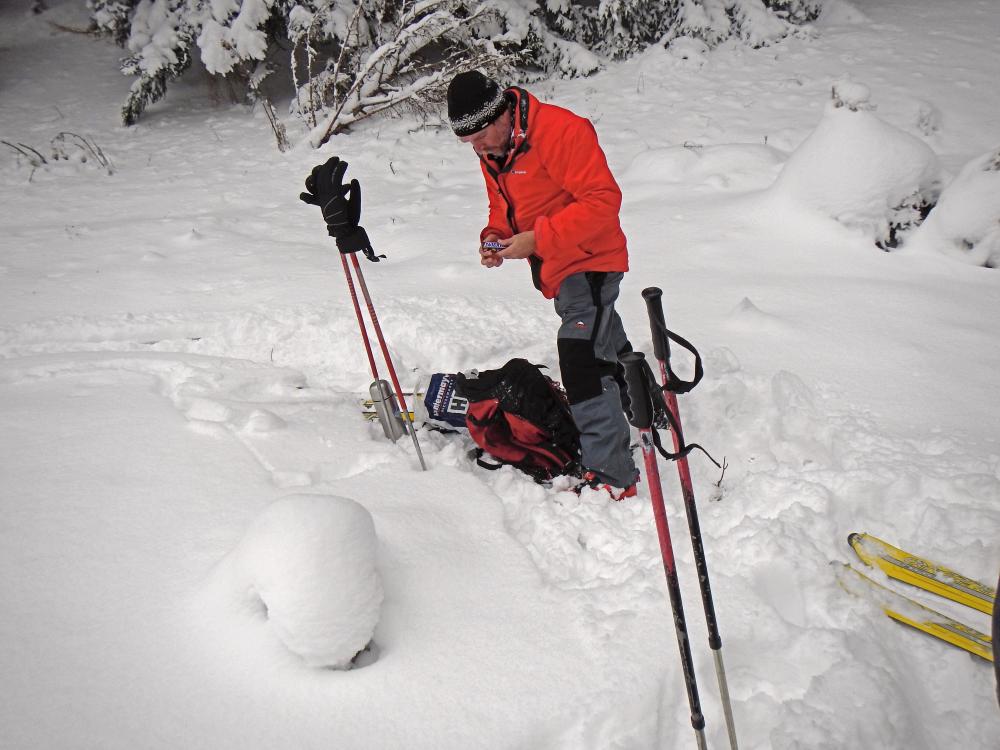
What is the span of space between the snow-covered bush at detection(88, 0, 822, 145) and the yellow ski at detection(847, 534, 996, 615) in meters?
7.52

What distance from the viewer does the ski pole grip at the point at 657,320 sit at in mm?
1497

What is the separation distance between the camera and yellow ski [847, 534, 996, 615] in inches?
85.9

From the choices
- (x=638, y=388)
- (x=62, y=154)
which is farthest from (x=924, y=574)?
(x=62, y=154)

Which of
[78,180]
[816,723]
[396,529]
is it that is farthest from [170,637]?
[78,180]

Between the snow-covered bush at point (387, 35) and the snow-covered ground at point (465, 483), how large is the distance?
289 centimetres

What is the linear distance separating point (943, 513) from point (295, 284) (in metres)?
4.34

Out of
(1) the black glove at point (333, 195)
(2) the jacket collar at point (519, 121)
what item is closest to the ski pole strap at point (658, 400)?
(2) the jacket collar at point (519, 121)

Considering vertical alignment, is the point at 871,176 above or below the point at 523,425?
above

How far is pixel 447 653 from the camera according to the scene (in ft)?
6.77

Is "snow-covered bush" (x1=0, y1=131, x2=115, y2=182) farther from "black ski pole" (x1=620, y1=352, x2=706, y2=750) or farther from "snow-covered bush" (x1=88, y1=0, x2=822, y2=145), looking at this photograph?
"black ski pole" (x1=620, y1=352, x2=706, y2=750)

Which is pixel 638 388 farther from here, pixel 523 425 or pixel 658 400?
pixel 523 425

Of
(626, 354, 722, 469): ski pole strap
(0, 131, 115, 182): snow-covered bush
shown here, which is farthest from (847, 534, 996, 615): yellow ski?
(0, 131, 115, 182): snow-covered bush

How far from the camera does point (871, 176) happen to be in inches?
182

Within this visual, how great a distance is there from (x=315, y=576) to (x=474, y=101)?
1899 mm
